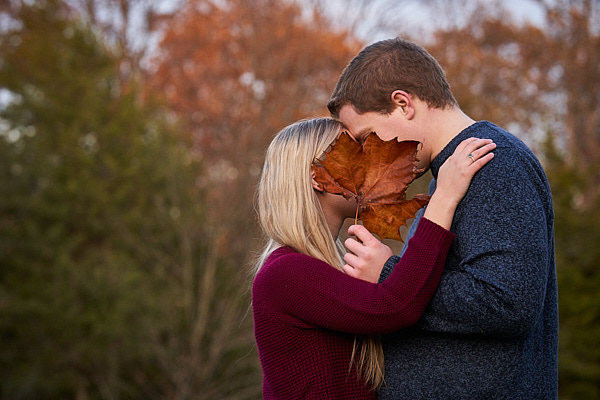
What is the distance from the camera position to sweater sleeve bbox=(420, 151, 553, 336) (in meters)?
1.50

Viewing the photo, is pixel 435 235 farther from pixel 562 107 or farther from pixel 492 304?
pixel 562 107

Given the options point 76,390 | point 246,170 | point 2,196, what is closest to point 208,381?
point 246,170

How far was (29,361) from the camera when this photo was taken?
1091 centimetres

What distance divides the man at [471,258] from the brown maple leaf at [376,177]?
0.11 metres

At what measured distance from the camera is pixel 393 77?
6.10 feet

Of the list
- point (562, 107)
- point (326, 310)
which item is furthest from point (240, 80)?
point (326, 310)

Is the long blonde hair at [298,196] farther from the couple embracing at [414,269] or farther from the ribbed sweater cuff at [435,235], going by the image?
the ribbed sweater cuff at [435,235]

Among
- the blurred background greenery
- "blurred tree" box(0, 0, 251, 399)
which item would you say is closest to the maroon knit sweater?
the blurred background greenery

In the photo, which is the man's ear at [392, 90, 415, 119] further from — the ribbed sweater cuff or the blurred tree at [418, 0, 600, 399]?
the blurred tree at [418, 0, 600, 399]

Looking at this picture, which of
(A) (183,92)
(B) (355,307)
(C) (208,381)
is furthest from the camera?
(A) (183,92)

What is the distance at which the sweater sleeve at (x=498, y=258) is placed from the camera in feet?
4.94

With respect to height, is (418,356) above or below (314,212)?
below

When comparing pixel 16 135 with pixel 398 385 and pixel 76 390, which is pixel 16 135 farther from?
pixel 398 385

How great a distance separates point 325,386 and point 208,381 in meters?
5.99
